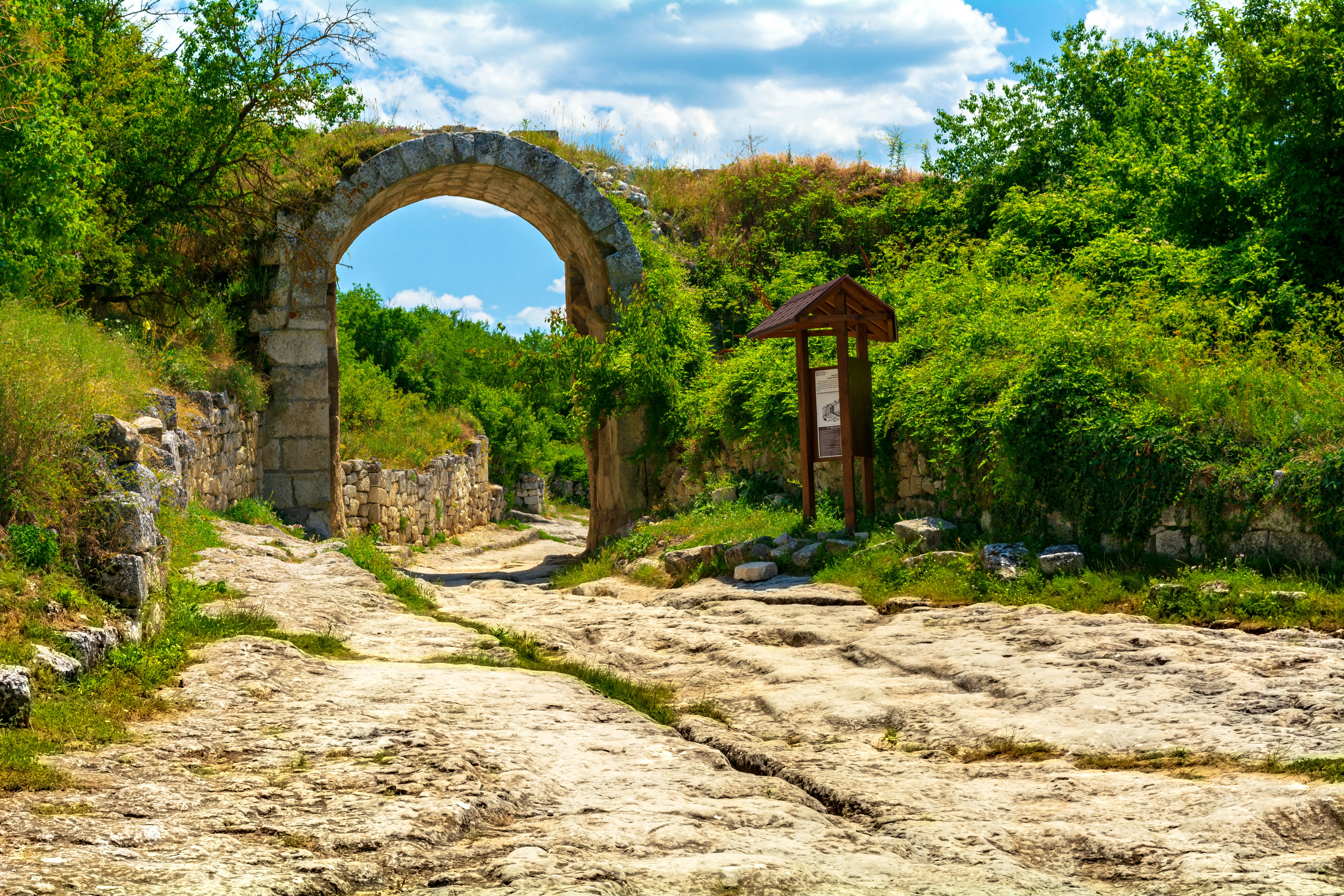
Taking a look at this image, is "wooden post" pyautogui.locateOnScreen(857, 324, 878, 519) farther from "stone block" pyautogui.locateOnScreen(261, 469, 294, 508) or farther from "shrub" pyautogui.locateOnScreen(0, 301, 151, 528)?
"stone block" pyautogui.locateOnScreen(261, 469, 294, 508)

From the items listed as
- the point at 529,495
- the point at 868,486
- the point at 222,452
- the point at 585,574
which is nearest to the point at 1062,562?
the point at 868,486

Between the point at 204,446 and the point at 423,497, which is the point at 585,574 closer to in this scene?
the point at 204,446

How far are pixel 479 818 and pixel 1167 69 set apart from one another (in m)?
14.9

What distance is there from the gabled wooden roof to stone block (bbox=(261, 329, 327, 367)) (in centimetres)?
675

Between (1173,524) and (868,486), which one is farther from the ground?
(868,486)

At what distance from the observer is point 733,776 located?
444cm

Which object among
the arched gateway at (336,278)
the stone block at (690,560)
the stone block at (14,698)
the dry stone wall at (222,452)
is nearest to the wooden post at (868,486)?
the stone block at (690,560)


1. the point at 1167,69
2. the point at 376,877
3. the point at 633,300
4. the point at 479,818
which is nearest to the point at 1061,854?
the point at 479,818

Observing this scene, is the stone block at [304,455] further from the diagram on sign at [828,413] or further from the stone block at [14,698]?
the stone block at [14,698]

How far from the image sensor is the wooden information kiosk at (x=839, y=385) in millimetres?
10227

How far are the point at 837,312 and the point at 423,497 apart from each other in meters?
11.4

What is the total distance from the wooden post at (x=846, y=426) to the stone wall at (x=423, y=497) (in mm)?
8066

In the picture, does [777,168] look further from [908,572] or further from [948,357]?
[908,572]

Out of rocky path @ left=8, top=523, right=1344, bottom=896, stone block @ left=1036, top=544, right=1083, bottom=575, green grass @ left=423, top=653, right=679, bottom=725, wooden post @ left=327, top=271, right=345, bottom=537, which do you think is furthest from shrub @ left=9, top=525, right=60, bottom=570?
wooden post @ left=327, top=271, right=345, bottom=537
